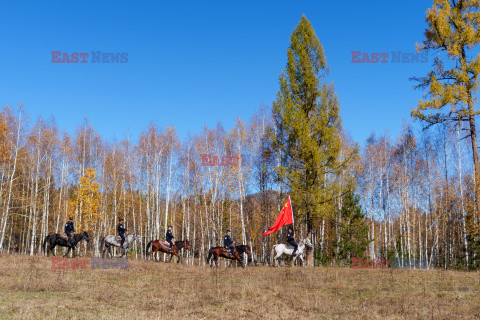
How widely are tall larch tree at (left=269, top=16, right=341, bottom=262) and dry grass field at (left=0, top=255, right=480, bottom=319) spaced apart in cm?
471

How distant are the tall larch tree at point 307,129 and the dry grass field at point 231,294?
15.4 ft

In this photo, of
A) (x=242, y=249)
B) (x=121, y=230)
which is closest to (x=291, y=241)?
(x=242, y=249)

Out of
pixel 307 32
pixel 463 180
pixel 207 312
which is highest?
pixel 307 32

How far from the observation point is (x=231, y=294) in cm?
1230

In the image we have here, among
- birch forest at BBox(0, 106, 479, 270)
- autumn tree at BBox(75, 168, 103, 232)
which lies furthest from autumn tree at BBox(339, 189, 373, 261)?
autumn tree at BBox(75, 168, 103, 232)

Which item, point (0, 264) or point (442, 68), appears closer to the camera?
point (0, 264)

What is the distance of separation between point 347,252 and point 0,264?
67.2 ft

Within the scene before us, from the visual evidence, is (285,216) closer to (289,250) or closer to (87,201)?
(289,250)

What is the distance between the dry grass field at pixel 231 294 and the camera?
973cm

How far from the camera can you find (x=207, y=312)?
1008 centimetres

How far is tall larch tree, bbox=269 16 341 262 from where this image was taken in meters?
20.2

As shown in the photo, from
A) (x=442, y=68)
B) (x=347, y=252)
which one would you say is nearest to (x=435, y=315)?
(x=442, y=68)

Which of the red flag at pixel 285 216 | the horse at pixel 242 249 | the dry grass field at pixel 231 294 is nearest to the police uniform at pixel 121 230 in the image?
the dry grass field at pixel 231 294

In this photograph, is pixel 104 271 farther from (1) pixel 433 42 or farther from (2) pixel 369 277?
(1) pixel 433 42
